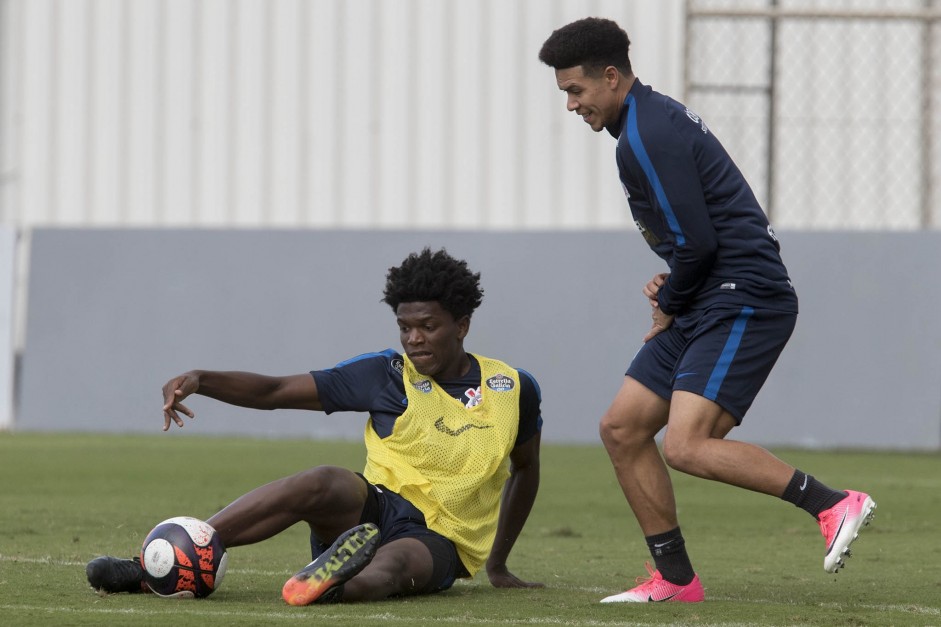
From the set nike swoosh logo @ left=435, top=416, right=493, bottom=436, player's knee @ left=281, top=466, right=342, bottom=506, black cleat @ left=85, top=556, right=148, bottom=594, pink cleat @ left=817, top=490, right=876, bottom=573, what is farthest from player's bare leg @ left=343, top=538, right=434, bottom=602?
pink cleat @ left=817, top=490, right=876, bottom=573

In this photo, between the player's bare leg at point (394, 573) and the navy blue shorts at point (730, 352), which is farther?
the navy blue shorts at point (730, 352)

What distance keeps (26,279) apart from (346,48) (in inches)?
189

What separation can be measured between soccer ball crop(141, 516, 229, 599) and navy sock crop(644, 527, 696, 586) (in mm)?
1510

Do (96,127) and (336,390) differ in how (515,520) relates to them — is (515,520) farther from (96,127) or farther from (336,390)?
(96,127)

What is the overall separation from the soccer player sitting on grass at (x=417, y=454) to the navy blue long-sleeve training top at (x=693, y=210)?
75 centimetres

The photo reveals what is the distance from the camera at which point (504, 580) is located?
221 inches

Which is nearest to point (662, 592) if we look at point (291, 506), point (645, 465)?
point (645, 465)

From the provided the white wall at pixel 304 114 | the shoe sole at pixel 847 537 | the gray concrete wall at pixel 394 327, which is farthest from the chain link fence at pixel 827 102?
the shoe sole at pixel 847 537

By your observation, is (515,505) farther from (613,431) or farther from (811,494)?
(811,494)

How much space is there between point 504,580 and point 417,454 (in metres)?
0.62

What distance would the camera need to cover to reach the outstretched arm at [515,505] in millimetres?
5652

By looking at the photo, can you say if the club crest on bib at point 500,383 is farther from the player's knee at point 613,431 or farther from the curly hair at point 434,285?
the player's knee at point 613,431

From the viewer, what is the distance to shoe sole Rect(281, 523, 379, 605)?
4746 mm

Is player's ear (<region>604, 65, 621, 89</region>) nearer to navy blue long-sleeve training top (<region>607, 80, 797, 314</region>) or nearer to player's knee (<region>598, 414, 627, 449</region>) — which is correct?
navy blue long-sleeve training top (<region>607, 80, 797, 314</region>)
